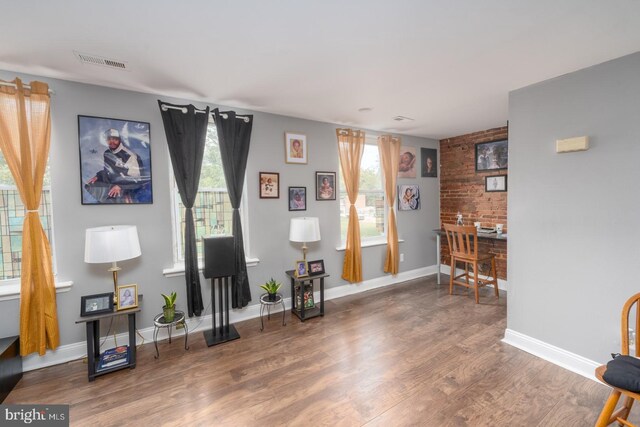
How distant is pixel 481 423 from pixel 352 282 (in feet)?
7.83

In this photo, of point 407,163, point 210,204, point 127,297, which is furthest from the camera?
point 407,163

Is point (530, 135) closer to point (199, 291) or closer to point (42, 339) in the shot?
point (199, 291)

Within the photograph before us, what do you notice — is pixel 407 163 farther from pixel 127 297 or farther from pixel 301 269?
pixel 127 297

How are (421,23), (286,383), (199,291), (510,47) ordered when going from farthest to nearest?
1. (199,291)
2. (286,383)
3. (510,47)
4. (421,23)

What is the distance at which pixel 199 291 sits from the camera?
9.47 feet


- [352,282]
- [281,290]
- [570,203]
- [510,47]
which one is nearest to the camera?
[510,47]

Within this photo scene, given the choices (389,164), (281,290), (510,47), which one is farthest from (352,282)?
(510,47)

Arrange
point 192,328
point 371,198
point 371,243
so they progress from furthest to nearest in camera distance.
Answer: point 371,198 < point 371,243 < point 192,328

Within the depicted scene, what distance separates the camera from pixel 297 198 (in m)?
3.55

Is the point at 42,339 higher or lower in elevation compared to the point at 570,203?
lower

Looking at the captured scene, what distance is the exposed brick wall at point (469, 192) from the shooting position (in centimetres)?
417

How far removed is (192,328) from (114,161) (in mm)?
1791

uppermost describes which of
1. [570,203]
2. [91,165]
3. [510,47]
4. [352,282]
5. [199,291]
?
[510,47]

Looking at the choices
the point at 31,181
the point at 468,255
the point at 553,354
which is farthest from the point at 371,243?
the point at 31,181
